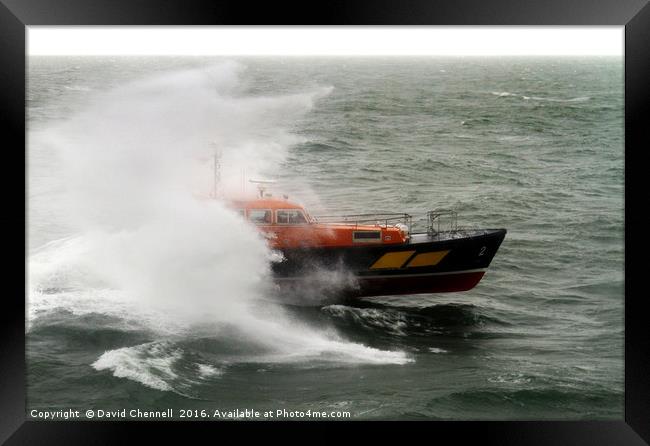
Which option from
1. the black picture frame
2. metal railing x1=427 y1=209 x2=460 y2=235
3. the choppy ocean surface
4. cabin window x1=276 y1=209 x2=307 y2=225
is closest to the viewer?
the black picture frame

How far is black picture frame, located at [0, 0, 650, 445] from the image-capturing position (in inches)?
315

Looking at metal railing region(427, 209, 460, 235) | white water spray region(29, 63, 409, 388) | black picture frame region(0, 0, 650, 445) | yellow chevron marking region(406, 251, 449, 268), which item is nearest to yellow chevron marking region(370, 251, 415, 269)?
yellow chevron marking region(406, 251, 449, 268)

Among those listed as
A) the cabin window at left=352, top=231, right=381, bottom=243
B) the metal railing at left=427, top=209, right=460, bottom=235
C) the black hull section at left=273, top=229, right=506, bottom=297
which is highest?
the metal railing at left=427, top=209, right=460, bottom=235

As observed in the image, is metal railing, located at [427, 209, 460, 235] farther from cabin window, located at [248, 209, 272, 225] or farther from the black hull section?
cabin window, located at [248, 209, 272, 225]

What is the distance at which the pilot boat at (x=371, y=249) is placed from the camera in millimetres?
11938

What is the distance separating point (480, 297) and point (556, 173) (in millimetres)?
2578

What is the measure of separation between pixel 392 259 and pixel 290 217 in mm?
2038

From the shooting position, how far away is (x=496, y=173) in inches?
430

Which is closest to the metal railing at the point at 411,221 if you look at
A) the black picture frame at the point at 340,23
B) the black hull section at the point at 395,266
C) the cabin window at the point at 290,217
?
the black hull section at the point at 395,266

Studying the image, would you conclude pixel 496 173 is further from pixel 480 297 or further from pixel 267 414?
pixel 267 414

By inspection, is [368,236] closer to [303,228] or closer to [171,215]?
[303,228]

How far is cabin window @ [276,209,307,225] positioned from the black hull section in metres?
0.51

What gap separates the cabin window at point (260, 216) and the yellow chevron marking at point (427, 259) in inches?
107

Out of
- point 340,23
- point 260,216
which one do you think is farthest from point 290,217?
point 340,23
